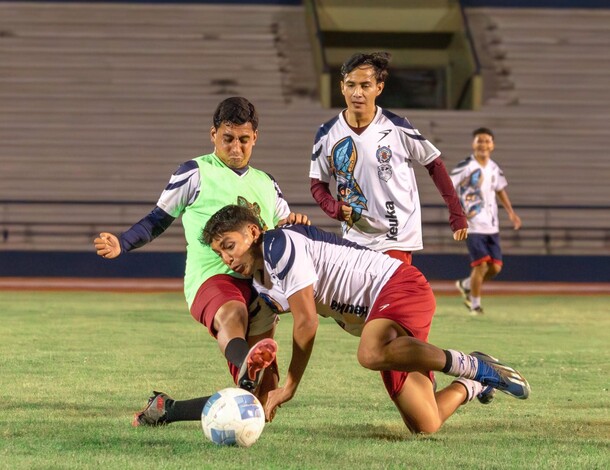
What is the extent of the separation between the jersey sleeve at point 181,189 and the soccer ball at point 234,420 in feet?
5.10

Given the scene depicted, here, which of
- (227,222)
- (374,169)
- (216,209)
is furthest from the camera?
(374,169)

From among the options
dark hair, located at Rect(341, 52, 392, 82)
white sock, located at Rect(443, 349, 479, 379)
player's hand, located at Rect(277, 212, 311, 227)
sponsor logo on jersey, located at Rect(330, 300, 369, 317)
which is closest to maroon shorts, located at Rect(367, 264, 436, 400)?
sponsor logo on jersey, located at Rect(330, 300, 369, 317)

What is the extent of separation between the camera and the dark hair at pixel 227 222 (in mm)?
5848

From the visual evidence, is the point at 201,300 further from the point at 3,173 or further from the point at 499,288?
the point at 3,173

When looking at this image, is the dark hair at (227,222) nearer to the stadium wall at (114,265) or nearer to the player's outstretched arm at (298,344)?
the player's outstretched arm at (298,344)

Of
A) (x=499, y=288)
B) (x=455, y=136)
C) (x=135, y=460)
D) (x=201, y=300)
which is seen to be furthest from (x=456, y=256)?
(x=135, y=460)

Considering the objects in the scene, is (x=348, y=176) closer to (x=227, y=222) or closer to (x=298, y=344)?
(x=227, y=222)

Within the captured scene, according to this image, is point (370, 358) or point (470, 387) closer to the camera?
point (370, 358)

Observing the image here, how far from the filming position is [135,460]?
17.3ft

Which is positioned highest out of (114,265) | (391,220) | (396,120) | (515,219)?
(396,120)

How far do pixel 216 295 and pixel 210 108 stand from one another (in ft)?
57.6

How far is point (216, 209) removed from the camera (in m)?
6.73

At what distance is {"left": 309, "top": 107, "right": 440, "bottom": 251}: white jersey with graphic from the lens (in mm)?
7652

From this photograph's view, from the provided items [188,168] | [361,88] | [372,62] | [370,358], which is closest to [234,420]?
[370,358]
